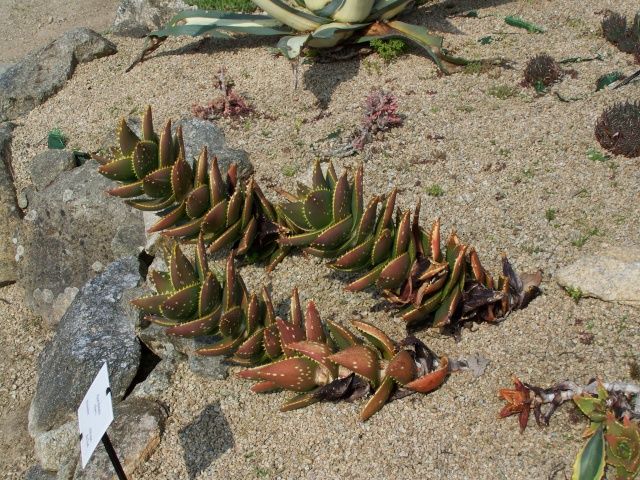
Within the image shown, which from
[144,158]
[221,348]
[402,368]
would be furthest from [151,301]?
[402,368]

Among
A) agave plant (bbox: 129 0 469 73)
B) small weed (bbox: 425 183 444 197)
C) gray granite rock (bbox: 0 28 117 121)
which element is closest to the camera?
small weed (bbox: 425 183 444 197)

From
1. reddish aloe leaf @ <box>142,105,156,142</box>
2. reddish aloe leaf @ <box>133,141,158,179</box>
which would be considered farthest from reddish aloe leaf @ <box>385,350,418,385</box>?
reddish aloe leaf @ <box>142,105,156,142</box>

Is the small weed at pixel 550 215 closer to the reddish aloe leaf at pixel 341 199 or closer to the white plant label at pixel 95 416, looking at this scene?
the reddish aloe leaf at pixel 341 199

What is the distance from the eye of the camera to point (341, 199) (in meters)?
3.05

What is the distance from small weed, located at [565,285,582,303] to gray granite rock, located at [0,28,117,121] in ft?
18.3

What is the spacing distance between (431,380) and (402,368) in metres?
0.18

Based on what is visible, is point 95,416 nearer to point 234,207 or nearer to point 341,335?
point 341,335

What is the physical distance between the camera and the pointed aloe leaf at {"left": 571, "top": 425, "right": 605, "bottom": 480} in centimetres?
248

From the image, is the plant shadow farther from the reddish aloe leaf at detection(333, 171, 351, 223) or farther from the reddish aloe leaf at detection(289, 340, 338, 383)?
the reddish aloe leaf at detection(333, 171, 351, 223)

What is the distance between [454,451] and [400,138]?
267 centimetres

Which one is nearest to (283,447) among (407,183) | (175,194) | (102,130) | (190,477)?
(190,477)

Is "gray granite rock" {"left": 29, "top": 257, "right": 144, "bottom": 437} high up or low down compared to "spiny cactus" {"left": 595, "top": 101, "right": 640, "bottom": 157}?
down

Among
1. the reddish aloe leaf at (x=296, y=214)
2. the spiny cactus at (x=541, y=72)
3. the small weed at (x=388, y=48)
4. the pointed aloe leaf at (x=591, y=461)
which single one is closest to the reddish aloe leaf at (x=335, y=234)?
the reddish aloe leaf at (x=296, y=214)

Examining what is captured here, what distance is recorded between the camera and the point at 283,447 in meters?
3.01
